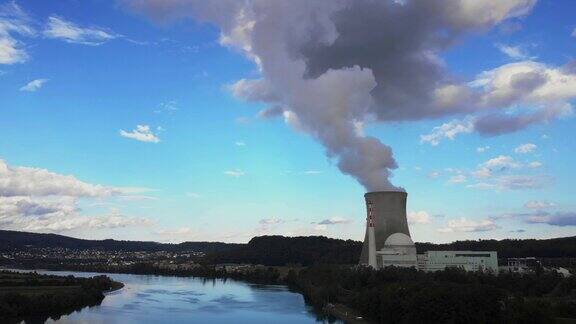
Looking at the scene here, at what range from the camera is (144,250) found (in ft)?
617

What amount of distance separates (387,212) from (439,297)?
14.2 m

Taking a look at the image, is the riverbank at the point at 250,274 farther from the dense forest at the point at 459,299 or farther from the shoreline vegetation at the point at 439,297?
the dense forest at the point at 459,299

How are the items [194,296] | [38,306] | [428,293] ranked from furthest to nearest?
[194,296]
[38,306]
[428,293]

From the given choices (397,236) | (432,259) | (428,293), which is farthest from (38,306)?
(432,259)

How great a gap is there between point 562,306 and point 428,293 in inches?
258

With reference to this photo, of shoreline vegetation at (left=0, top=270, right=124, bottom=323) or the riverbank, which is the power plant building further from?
shoreline vegetation at (left=0, top=270, right=124, bottom=323)

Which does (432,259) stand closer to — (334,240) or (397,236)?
(397,236)

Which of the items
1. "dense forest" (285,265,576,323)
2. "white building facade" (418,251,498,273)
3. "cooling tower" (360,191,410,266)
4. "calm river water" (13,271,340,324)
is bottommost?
"calm river water" (13,271,340,324)

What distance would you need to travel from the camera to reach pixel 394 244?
1651 inches

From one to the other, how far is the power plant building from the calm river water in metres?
6.66

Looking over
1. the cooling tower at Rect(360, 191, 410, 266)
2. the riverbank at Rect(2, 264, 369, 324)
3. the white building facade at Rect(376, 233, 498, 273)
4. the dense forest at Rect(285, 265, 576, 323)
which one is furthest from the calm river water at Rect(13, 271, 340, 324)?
the cooling tower at Rect(360, 191, 410, 266)

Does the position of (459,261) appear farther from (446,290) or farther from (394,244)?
(446,290)

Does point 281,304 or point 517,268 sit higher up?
point 517,268

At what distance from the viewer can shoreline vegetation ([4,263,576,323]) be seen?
25188mm
